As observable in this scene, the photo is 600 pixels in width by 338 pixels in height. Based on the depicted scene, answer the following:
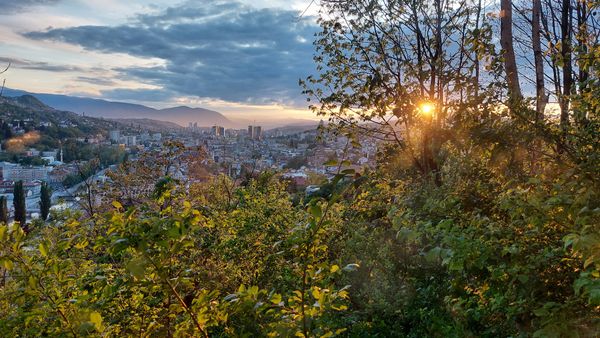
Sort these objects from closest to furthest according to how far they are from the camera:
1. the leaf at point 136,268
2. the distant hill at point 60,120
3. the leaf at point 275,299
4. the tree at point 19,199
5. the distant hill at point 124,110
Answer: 1. the leaf at point 136,268
2. the leaf at point 275,299
3. the tree at point 19,199
4. the distant hill at point 60,120
5. the distant hill at point 124,110

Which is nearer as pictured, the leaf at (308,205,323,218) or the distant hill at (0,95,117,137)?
the leaf at (308,205,323,218)

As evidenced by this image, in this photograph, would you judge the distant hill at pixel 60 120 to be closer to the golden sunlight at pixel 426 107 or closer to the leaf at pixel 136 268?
the golden sunlight at pixel 426 107

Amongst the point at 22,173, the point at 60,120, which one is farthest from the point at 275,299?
the point at 60,120

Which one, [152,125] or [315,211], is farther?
[152,125]

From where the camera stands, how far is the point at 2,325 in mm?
2117

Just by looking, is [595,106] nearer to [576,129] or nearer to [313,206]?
[576,129]

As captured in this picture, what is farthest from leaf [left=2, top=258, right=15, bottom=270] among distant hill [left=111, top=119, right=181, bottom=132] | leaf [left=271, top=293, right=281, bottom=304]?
distant hill [left=111, top=119, right=181, bottom=132]

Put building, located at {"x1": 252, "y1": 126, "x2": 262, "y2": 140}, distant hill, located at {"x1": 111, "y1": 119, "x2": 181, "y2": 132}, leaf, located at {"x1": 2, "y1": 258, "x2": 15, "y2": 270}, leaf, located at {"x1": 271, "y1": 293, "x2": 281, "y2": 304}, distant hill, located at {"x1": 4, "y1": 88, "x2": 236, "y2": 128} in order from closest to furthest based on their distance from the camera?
leaf, located at {"x1": 271, "y1": 293, "x2": 281, "y2": 304} → leaf, located at {"x1": 2, "y1": 258, "x2": 15, "y2": 270} → building, located at {"x1": 252, "y1": 126, "x2": 262, "y2": 140} → distant hill, located at {"x1": 111, "y1": 119, "x2": 181, "y2": 132} → distant hill, located at {"x1": 4, "y1": 88, "x2": 236, "y2": 128}

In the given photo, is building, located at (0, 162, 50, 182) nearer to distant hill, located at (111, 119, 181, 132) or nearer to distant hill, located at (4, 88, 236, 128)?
distant hill, located at (111, 119, 181, 132)

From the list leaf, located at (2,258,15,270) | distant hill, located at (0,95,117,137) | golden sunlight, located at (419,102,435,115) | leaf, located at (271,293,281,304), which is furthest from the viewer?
distant hill, located at (0,95,117,137)

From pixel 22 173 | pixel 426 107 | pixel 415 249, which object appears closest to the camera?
pixel 426 107

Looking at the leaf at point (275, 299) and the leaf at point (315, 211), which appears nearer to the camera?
the leaf at point (315, 211)

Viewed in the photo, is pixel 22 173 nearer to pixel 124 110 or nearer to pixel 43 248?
pixel 43 248

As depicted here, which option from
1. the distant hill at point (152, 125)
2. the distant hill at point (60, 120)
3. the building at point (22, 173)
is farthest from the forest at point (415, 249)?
the distant hill at point (152, 125)
